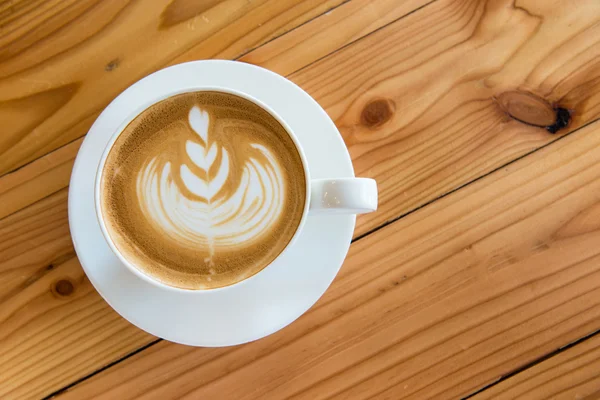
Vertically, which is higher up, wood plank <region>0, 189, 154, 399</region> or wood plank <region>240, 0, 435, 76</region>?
wood plank <region>240, 0, 435, 76</region>

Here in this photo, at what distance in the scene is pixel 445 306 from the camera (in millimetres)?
827

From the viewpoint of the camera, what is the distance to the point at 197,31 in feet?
2.69

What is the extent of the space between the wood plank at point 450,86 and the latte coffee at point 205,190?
22 centimetres

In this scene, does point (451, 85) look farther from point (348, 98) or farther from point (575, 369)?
point (575, 369)

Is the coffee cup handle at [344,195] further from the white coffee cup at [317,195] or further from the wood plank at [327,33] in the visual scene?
the wood plank at [327,33]

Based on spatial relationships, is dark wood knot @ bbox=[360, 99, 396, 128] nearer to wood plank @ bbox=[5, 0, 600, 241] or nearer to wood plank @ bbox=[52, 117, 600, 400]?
wood plank @ bbox=[5, 0, 600, 241]

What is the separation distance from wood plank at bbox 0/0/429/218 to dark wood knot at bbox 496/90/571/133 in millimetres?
226

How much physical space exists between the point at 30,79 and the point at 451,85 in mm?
718

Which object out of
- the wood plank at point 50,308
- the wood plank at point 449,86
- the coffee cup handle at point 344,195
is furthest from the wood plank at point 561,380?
the wood plank at point 50,308

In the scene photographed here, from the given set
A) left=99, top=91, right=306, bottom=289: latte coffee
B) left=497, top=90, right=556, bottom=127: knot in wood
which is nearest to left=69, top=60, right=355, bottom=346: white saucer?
left=99, top=91, right=306, bottom=289: latte coffee

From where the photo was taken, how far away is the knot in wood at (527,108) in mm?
843

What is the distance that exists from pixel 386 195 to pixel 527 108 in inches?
11.6

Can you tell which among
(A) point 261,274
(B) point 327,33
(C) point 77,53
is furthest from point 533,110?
(C) point 77,53

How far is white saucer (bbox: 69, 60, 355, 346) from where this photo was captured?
2.31 feet
